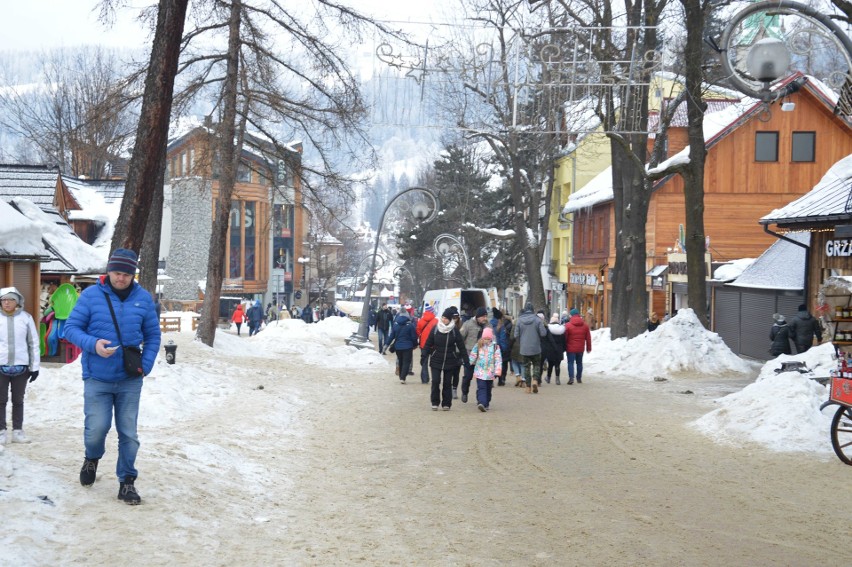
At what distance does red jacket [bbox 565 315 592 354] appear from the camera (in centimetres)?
2281

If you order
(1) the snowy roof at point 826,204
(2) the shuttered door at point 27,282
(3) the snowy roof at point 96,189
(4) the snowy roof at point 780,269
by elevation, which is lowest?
(2) the shuttered door at point 27,282

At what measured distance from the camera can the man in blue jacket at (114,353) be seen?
305 inches

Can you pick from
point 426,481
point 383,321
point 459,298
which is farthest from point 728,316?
point 426,481

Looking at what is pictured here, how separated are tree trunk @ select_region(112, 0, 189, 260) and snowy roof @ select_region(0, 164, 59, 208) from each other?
1061 centimetres

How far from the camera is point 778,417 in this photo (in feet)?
43.7

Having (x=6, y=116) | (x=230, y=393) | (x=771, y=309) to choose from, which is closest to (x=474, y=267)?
(x=6, y=116)

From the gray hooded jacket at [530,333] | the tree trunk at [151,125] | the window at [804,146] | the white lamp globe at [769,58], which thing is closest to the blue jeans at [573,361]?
the gray hooded jacket at [530,333]

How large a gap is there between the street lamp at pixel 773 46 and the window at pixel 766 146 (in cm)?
3090

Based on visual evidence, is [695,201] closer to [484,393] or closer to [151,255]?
[484,393]

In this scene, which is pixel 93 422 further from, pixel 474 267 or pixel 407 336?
pixel 474 267

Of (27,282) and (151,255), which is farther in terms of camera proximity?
(151,255)

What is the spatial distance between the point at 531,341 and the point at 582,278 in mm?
34786

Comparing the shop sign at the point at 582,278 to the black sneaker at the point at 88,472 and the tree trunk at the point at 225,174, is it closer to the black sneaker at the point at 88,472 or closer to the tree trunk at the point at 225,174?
the tree trunk at the point at 225,174

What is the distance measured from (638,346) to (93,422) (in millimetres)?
20222
